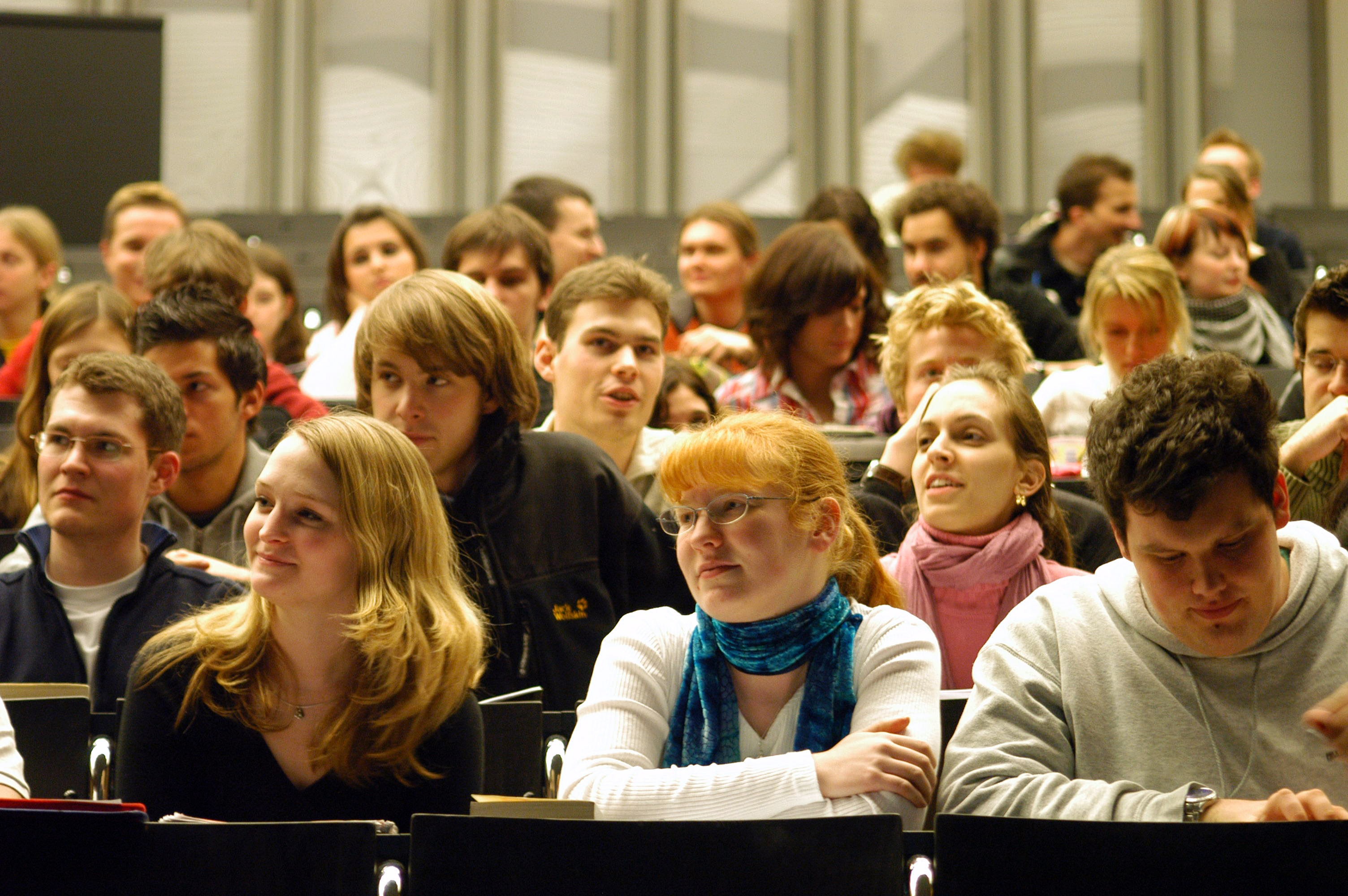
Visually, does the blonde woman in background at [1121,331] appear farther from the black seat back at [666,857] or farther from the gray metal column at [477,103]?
the gray metal column at [477,103]

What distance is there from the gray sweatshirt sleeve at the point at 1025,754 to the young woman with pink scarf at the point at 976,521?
1.68 feet

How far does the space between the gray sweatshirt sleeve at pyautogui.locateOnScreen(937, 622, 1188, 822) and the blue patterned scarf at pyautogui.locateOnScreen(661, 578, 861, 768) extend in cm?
17

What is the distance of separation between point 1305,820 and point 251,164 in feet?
27.6

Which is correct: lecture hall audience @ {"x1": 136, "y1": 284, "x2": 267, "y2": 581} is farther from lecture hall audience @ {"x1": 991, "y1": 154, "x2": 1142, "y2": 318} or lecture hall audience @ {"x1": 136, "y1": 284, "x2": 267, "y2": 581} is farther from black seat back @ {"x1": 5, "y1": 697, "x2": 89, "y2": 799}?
lecture hall audience @ {"x1": 991, "y1": 154, "x2": 1142, "y2": 318}

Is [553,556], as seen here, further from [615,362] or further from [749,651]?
[749,651]

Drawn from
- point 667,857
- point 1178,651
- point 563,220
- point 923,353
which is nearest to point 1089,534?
point 923,353

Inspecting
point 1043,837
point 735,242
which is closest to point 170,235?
point 735,242

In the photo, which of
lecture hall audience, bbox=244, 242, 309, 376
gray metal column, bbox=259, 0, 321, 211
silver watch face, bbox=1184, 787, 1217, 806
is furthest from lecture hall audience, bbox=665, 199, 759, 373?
gray metal column, bbox=259, 0, 321, 211

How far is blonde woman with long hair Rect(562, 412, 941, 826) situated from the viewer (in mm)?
2010

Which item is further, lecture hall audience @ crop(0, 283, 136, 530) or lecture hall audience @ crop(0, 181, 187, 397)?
lecture hall audience @ crop(0, 181, 187, 397)

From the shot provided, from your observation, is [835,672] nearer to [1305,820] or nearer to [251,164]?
[1305,820]

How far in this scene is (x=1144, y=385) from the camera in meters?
1.90

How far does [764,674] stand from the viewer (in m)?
2.06

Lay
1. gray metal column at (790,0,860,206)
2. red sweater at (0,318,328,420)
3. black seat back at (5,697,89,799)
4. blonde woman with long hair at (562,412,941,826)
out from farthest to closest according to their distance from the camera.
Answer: gray metal column at (790,0,860,206), red sweater at (0,318,328,420), black seat back at (5,697,89,799), blonde woman with long hair at (562,412,941,826)
